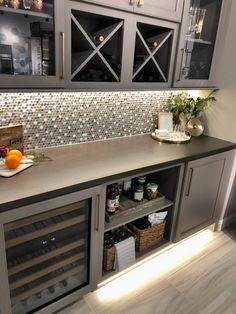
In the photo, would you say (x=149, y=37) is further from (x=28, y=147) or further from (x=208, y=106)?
(x=28, y=147)

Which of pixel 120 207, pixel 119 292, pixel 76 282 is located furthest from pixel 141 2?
pixel 119 292

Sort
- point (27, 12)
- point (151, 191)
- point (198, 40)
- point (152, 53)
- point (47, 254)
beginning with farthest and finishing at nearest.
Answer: point (198, 40), point (151, 191), point (152, 53), point (47, 254), point (27, 12)

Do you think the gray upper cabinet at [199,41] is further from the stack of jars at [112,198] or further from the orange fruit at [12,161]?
the orange fruit at [12,161]

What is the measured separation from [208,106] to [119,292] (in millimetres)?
1741

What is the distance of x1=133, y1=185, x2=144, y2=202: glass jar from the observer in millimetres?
1872

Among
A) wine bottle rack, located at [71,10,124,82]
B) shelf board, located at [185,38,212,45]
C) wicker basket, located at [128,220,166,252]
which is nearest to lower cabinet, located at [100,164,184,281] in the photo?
wicker basket, located at [128,220,166,252]

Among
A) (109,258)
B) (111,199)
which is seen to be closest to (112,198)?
(111,199)

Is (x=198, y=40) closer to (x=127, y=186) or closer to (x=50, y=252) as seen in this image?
(x=127, y=186)

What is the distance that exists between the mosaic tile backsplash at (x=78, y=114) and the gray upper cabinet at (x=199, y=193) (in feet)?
2.05

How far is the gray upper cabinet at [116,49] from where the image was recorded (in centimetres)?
145

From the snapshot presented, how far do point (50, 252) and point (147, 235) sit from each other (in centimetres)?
80

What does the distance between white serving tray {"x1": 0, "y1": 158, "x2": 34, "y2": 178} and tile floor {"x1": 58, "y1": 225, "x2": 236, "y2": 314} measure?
0.97m

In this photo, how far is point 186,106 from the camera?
2287 mm

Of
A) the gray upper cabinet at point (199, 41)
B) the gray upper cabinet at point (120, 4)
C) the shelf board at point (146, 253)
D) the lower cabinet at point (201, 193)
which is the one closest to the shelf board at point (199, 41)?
the gray upper cabinet at point (199, 41)
